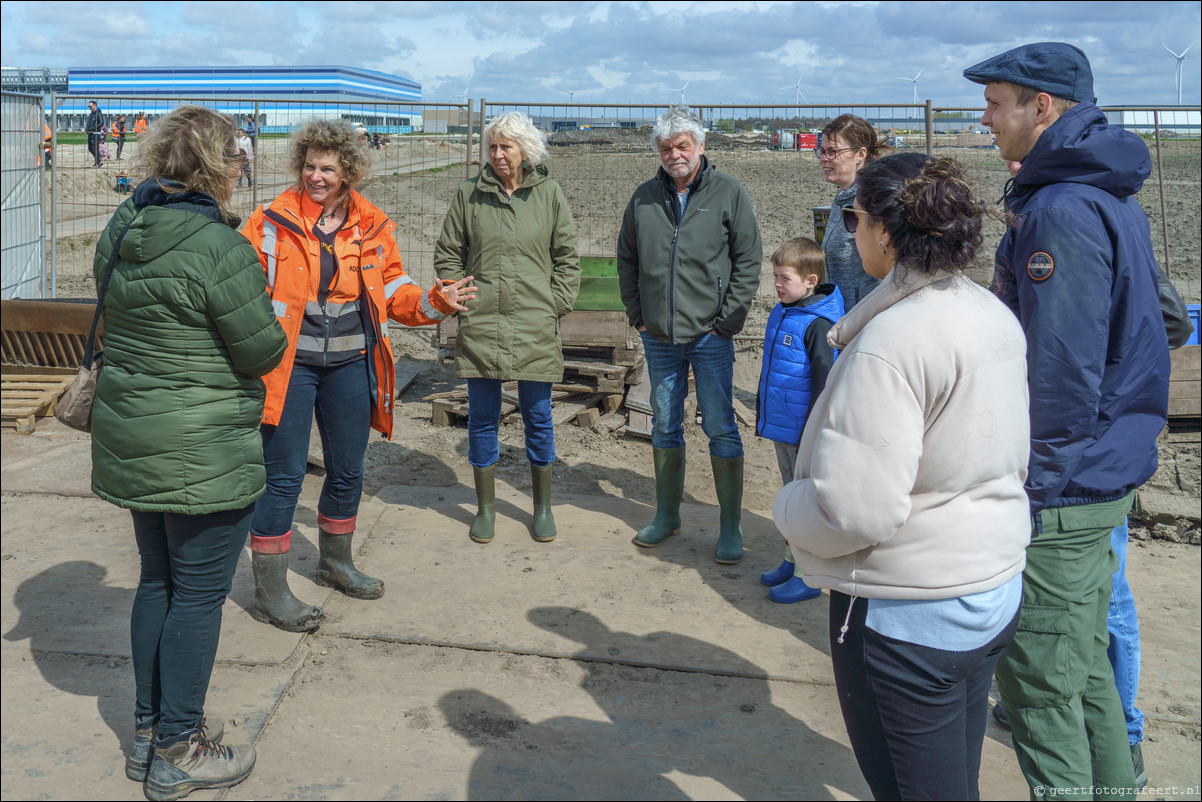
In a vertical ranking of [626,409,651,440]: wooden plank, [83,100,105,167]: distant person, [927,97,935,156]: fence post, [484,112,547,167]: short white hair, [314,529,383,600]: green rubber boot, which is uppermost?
[83,100,105,167]: distant person

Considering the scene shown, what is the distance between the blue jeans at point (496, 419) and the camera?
192 inches

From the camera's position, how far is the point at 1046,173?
241cm

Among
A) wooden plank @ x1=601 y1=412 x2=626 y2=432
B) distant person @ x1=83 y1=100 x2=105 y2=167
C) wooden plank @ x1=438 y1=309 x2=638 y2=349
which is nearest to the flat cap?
wooden plank @ x1=601 y1=412 x2=626 y2=432

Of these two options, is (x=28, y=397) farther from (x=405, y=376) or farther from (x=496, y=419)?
(x=496, y=419)

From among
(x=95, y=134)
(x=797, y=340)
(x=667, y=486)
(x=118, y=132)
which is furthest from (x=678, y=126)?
(x=118, y=132)

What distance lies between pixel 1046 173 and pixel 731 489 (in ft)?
8.58

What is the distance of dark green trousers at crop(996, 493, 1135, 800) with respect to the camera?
2.36 m

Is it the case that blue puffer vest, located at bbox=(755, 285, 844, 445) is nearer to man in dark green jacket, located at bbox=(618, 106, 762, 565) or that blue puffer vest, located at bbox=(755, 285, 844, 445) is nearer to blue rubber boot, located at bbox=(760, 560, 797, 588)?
man in dark green jacket, located at bbox=(618, 106, 762, 565)

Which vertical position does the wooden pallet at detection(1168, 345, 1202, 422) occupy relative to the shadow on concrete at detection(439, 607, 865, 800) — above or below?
above

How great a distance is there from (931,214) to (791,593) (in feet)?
9.01

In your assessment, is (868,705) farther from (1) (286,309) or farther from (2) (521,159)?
(2) (521,159)

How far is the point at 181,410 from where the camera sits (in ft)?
8.77

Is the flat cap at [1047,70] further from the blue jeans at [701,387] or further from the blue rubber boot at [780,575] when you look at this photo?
the blue rubber boot at [780,575]

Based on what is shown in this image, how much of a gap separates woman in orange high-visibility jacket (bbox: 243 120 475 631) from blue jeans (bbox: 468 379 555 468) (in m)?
0.83
